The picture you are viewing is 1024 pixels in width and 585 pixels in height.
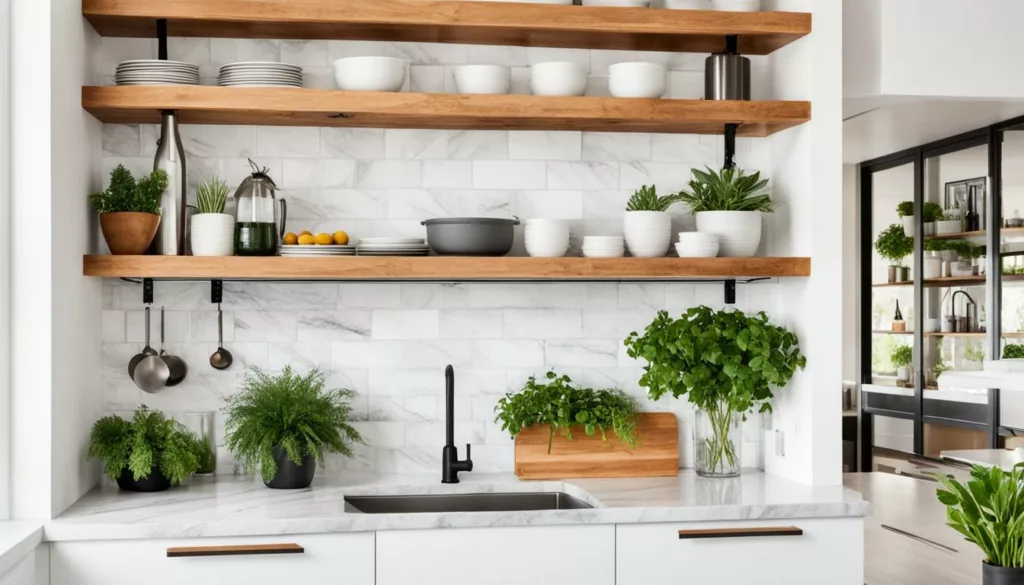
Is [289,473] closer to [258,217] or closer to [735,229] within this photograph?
[258,217]

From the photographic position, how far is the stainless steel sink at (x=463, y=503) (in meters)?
2.99

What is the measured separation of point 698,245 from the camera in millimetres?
3035

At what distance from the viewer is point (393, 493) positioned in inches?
118

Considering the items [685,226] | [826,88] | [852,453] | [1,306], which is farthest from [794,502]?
[852,453]

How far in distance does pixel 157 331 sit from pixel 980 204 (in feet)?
13.2

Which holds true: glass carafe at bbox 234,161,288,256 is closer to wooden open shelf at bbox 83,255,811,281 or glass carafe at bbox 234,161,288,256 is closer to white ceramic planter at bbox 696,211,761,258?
wooden open shelf at bbox 83,255,811,281

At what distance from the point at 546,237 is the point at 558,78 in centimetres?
48

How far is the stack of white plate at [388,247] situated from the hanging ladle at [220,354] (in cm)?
54

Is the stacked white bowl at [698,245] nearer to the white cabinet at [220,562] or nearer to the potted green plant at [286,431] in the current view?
the potted green plant at [286,431]

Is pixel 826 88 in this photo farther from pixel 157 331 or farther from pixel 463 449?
pixel 157 331

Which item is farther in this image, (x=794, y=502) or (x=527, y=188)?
(x=527, y=188)

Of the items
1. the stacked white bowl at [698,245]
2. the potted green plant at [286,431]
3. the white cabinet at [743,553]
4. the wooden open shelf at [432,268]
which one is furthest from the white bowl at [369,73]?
the white cabinet at [743,553]

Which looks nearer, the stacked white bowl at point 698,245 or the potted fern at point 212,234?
the potted fern at point 212,234

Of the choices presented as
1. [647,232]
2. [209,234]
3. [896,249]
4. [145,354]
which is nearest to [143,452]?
[145,354]
